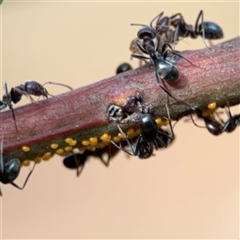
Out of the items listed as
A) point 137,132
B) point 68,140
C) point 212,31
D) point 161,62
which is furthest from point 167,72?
point 212,31

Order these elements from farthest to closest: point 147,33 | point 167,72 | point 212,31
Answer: point 212,31 < point 147,33 < point 167,72

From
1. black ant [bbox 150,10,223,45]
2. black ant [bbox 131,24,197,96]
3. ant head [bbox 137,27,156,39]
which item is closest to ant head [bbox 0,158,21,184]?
black ant [bbox 131,24,197,96]

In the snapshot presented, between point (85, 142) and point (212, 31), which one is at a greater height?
point (212, 31)

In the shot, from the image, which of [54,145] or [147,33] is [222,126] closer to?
[147,33]

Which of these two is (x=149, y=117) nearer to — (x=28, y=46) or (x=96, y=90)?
(x=96, y=90)

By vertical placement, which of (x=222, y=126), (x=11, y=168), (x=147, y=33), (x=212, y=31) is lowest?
(x=11, y=168)

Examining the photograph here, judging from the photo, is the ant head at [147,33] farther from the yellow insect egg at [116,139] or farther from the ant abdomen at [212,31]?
the ant abdomen at [212,31]

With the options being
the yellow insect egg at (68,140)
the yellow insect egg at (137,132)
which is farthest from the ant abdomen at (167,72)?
the yellow insect egg at (68,140)

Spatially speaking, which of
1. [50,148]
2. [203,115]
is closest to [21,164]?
[50,148]

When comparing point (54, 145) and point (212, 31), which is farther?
point (212, 31)
